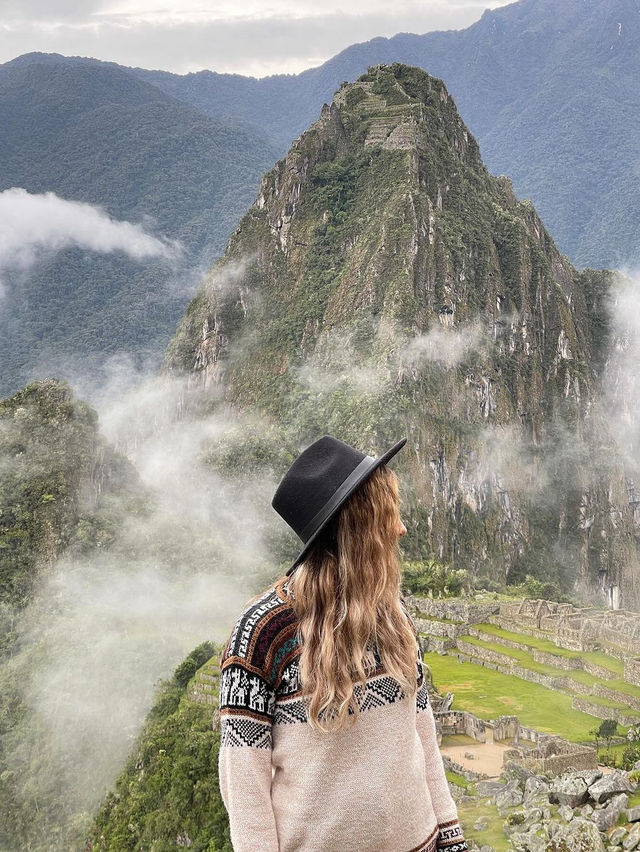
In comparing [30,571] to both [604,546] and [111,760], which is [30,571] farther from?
[604,546]

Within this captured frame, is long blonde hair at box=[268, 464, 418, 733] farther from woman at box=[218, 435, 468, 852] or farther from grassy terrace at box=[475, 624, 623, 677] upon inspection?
grassy terrace at box=[475, 624, 623, 677]

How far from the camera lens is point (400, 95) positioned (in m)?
81.4

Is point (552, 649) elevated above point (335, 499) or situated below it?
below

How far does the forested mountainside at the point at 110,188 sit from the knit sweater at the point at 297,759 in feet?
401

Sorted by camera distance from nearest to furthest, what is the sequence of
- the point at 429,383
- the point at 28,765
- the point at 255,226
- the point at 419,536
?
1. the point at 28,765
2. the point at 419,536
3. the point at 429,383
4. the point at 255,226

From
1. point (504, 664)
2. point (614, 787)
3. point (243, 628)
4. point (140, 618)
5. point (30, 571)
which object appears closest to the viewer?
point (243, 628)

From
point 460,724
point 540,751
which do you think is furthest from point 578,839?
point 460,724

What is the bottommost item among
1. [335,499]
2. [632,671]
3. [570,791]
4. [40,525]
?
[632,671]

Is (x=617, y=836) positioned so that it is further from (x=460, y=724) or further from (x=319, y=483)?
(x=460, y=724)

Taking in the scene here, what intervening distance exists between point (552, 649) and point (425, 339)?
42475mm

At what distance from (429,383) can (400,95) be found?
85.2 feet

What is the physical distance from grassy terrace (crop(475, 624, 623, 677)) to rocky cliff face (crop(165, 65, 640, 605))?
28.3m

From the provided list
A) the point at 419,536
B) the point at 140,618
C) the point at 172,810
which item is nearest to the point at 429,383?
the point at 419,536

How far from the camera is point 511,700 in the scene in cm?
2941
